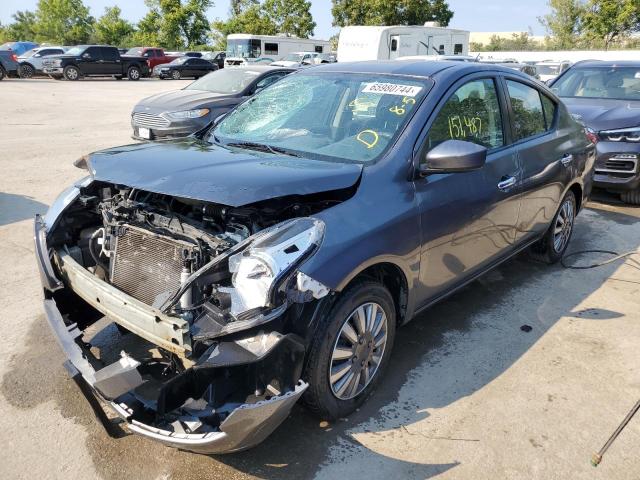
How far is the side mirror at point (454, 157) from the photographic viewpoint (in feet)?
9.62

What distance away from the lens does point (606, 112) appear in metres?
7.25

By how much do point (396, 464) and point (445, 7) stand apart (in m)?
50.9

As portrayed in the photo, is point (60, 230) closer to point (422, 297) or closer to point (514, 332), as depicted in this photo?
point (422, 297)

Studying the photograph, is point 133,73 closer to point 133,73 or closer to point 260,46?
point 133,73

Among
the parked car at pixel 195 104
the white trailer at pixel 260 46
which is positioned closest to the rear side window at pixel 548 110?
the parked car at pixel 195 104

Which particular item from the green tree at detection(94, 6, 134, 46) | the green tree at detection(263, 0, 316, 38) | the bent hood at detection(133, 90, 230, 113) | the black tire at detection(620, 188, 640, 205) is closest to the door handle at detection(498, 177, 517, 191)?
the black tire at detection(620, 188, 640, 205)

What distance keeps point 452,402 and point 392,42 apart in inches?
935

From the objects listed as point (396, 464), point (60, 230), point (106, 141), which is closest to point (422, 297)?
point (396, 464)

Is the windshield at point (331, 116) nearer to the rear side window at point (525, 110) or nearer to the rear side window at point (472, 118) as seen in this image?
the rear side window at point (472, 118)

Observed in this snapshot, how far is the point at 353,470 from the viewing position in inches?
101

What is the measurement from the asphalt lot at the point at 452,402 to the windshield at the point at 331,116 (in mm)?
1424

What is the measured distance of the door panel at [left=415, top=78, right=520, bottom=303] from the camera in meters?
3.16

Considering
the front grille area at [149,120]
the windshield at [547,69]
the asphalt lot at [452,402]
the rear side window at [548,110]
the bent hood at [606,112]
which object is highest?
the windshield at [547,69]

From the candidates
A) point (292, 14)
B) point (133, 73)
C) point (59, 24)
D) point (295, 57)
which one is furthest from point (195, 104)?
point (59, 24)
